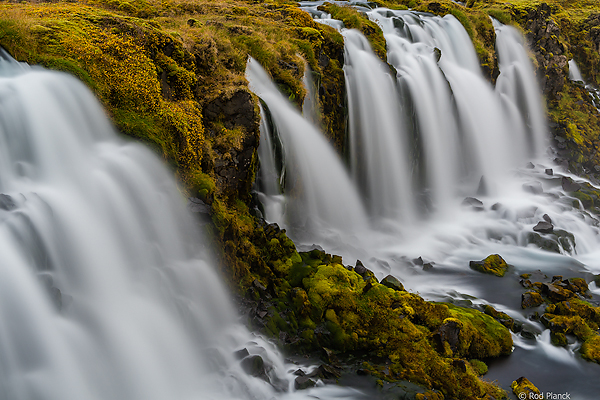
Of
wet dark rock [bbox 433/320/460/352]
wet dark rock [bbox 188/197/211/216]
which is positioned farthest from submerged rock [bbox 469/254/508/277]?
wet dark rock [bbox 188/197/211/216]

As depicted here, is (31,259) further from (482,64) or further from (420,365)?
(482,64)

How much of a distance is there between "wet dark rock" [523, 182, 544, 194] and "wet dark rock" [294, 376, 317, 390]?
1500cm

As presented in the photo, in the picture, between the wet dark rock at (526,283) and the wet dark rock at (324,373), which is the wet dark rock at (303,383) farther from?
the wet dark rock at (526,283)

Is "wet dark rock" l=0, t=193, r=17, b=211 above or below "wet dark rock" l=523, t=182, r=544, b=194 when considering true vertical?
above

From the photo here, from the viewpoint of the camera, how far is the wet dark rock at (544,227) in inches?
565

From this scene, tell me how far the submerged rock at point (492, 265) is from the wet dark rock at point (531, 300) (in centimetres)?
159

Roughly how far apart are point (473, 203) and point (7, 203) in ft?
50.0

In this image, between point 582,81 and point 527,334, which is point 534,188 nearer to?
point 527,334

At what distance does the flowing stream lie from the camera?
10.9 meters

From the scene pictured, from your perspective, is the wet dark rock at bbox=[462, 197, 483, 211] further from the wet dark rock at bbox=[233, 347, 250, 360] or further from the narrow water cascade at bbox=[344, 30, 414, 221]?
the wet dark rock at bbox=[233, 347, 250, 360]

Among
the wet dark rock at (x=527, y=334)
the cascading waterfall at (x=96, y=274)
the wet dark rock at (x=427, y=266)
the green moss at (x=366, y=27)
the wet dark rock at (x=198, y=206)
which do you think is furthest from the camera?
the green moss at (x=366, y=27)

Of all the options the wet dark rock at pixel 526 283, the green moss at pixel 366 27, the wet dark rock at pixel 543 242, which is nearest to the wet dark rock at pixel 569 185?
the wet dark rock at pixel 543 242

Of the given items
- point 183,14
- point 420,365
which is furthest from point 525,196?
point 183,14

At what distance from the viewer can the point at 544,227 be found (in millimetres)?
14398
